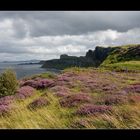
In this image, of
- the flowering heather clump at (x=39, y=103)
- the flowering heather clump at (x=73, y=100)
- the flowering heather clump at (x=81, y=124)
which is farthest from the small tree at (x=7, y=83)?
the flowering heather clump at (x=81, y=124)

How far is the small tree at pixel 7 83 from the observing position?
55.9 feet

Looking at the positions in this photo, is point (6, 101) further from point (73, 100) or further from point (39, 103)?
point (73, 100)

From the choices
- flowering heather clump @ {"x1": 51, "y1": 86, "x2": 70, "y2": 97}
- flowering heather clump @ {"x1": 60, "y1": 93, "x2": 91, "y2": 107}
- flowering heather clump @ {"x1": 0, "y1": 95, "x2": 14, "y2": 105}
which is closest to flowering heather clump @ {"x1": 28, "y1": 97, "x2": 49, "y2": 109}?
flowering heather clump @ {"x1": 60, "y1": 93, "x2": 91, "y2": 107}

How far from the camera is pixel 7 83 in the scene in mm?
17625

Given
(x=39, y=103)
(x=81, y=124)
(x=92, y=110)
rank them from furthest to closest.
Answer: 1. (x=39, y=103)
2. (x=92, y=110)
3. (x=81, y=124)

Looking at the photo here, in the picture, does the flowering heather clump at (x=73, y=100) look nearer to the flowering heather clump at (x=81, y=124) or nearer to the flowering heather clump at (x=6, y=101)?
the flowering heather clump at (x=6, y=101)

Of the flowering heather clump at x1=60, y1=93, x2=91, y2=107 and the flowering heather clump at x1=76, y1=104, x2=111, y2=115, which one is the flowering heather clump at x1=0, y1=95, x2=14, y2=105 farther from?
the flowering heather clump at x1=76, y1=104, x2=111, y2=115

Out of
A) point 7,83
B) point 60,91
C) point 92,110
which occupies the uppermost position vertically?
point 7,83

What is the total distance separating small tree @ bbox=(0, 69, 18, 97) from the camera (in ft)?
55.9

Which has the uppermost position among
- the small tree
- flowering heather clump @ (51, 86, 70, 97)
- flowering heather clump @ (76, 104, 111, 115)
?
the small tree

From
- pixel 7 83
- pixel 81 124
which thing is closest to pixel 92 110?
pixel 81 124
